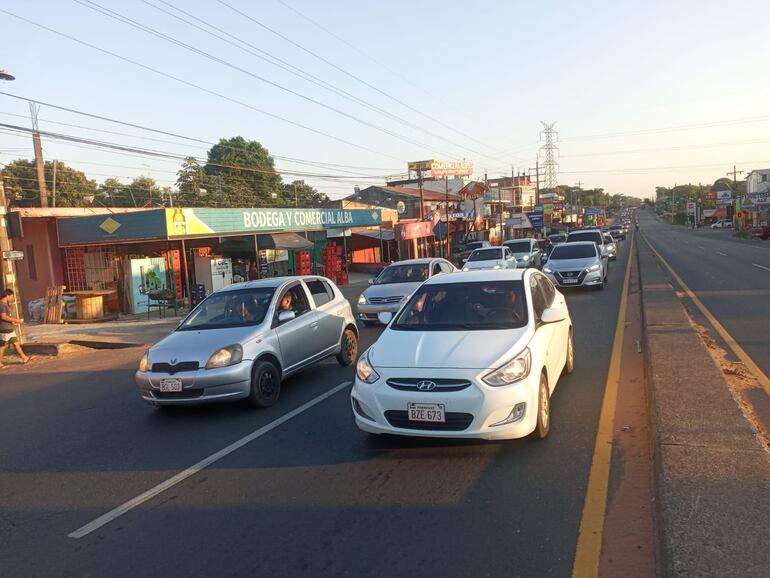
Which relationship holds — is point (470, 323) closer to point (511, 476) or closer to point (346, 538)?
point (511, 476)

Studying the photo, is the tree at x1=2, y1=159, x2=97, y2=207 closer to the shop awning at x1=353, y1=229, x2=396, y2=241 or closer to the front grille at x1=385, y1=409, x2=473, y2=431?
the shop awning at x1=353, y1=229, x2=396, y2=241

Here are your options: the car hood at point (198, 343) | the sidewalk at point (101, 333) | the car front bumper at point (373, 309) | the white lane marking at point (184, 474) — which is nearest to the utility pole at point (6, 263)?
the sidewalk at point (101, 333)

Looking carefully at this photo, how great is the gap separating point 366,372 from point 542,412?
168 cm

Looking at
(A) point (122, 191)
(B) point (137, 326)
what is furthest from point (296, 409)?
(A) point (122, 191)

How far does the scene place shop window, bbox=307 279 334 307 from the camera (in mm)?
9723

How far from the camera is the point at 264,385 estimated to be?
7.82m

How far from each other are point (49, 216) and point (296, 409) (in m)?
17.5

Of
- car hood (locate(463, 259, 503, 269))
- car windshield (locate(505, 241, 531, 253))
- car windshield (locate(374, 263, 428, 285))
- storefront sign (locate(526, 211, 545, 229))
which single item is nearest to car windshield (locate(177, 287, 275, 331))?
car windshield (locate(374, 263, 428, 285))

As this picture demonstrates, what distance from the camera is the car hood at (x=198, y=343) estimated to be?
7402 mm

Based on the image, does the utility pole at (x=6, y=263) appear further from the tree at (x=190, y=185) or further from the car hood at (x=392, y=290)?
the tree at (x=190, y=185)

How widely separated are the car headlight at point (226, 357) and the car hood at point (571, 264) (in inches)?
557

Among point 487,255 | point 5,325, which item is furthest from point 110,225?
point 487,255

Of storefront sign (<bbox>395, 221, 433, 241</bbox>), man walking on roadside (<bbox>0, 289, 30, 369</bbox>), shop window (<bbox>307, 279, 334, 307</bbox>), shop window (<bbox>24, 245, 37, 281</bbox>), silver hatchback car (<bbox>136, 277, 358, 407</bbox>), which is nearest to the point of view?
silver hatchback car (<bbox>136, 277, 358, 407</bbox>)

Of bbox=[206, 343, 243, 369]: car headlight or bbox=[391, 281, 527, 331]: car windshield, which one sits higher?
bbox=[391, 281, 527, 331]: car windshield
